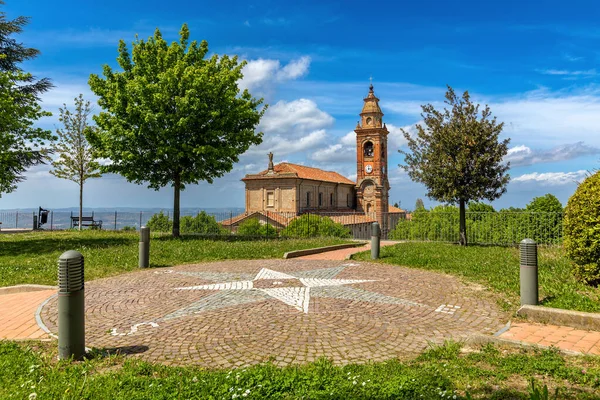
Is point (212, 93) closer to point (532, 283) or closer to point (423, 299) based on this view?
point (423, 299)

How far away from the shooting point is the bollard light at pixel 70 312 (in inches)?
183

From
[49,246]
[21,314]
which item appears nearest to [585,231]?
[21,314]

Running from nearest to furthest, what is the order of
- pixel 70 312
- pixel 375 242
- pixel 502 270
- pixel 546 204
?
pixel 70 312
pixel 502 270
pixel 375 242
pixel 546 204

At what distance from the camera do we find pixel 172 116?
18453 mm

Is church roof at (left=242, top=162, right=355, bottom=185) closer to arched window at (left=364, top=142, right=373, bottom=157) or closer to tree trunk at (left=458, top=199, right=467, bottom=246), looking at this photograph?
arched window at (left=364, top=142, right=373, bottom=157)

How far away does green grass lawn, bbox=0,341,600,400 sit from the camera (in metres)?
3.54

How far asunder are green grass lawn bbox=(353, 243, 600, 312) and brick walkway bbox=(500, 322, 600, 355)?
3.60 ft

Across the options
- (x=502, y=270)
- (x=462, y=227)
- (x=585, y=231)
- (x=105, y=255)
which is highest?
(x=585, y=231)

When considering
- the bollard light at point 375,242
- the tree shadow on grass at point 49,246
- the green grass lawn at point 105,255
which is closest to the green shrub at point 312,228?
the green grass lawn at point 105,255

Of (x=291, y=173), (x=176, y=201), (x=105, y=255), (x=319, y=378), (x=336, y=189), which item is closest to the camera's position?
(x=319, y=378)

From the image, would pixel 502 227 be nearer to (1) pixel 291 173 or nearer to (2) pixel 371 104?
(1) pixel 291 173

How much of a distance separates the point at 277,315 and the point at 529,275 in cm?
447

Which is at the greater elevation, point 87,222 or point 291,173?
point 291,173

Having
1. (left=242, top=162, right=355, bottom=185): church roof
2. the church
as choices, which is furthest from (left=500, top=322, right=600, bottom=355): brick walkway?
(left=242, top=162, right=355, bottom=185): church roof
